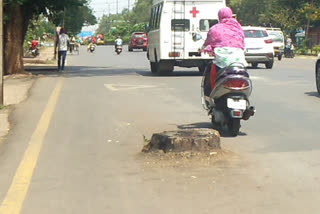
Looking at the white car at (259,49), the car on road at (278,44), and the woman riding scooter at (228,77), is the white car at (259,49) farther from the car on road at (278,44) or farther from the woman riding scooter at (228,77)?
the woman riding scooter at (228,77)

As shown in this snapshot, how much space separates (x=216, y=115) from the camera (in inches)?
350

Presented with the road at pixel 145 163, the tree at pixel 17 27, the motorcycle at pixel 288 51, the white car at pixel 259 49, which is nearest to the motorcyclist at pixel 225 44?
the road at pixel 145 163

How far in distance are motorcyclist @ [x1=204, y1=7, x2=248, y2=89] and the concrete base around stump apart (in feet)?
5.28

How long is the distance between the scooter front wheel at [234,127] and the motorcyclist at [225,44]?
643mm

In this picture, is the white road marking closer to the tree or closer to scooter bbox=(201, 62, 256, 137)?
the tree

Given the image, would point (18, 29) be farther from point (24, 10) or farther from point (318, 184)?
point (318, 184)

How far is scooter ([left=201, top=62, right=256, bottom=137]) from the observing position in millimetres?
8539

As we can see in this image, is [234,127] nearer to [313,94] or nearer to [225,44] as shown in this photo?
[225,44]

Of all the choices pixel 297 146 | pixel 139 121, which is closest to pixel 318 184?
pixel 297 146

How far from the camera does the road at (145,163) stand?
5453mm

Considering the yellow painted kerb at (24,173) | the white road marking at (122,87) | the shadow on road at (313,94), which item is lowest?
the yellow painted kerb at (24,173)

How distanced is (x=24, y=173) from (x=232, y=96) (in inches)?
130

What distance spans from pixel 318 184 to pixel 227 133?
3068 millimetres

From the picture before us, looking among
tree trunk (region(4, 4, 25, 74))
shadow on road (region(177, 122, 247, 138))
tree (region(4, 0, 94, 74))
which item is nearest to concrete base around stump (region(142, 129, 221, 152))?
shadow on road (region(177, 122, 247, 138))
